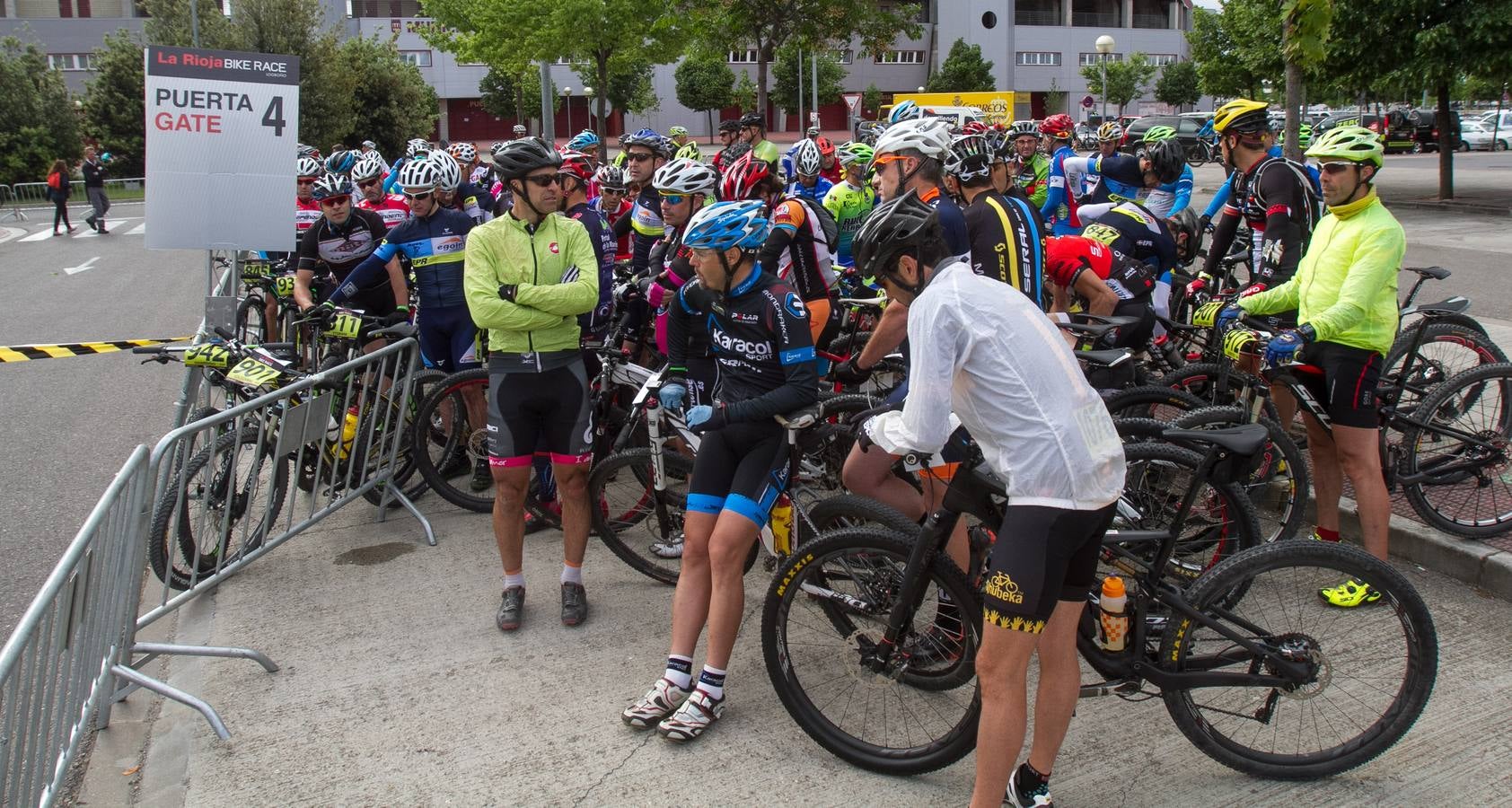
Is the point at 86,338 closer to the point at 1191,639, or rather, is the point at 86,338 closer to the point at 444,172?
the point at 444,172

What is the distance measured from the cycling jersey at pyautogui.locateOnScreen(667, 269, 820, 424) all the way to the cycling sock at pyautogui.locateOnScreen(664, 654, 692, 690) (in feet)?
3.02

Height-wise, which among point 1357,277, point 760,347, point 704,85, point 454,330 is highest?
point 704,85

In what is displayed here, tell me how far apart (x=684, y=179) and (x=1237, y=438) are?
11.3 ft

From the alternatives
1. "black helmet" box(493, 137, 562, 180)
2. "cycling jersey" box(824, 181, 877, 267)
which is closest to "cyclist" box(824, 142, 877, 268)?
"cycling jersey" box(824, 181, 877, 267)

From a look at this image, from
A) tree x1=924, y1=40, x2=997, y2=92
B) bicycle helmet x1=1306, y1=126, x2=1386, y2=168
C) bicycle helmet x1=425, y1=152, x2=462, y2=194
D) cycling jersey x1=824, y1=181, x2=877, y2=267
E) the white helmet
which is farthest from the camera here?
tree x1=924, y1=40, x2=997, y2=92

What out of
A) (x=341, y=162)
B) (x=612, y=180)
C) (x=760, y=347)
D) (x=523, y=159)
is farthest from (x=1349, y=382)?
A: (x=341, y=162)

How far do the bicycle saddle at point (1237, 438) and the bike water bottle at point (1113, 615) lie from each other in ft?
1.78

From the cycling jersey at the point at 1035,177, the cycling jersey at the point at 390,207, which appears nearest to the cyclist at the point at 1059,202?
the cycling jersey at the point at 1035,177

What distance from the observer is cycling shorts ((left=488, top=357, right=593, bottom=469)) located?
16.5ft

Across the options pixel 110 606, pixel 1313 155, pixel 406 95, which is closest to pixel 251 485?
pixel 110 606

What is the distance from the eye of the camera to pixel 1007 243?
4.70m

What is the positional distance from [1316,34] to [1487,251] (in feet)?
29.1

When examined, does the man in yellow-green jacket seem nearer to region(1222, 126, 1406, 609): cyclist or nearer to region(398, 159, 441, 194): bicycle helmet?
region(398, 159, 441, 194): bicycle helmet

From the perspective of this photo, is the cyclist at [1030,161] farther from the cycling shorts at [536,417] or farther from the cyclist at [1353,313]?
the cycling shorts at [536,417]
